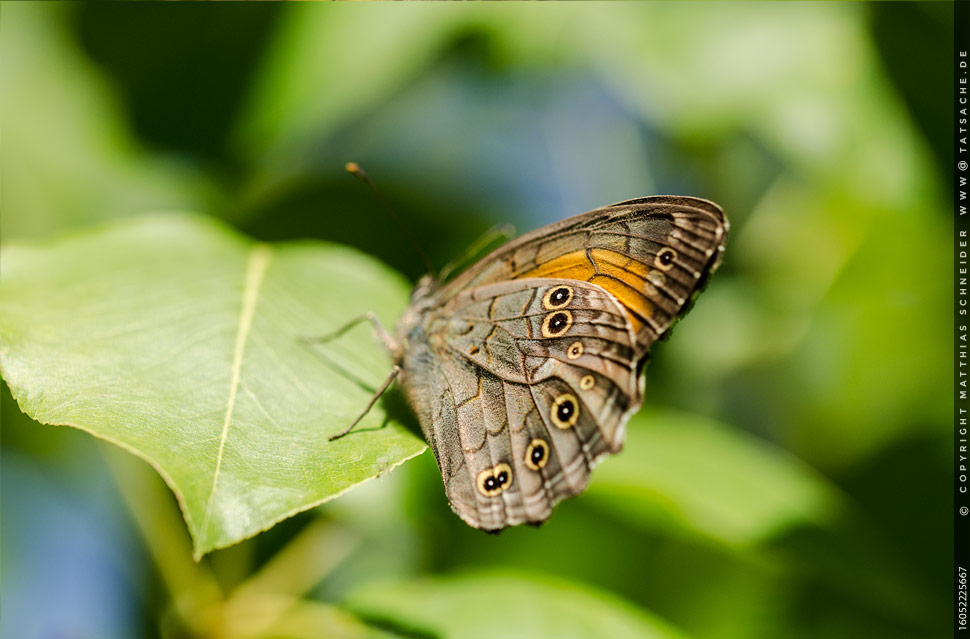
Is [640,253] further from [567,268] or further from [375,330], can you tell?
[375,330]

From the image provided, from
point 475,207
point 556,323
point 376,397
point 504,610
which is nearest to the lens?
point 376,397

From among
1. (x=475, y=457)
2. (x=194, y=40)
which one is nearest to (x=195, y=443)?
(x=475, y=457)

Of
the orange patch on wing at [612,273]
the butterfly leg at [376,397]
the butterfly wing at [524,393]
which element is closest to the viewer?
the butterfly leg at [376,397]

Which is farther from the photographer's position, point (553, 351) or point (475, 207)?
point (475, 207)

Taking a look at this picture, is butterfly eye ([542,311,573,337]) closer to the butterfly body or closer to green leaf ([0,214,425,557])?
the butterfly body

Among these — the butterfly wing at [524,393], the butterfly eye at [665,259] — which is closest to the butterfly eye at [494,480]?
the butterfly wing at [524,393]

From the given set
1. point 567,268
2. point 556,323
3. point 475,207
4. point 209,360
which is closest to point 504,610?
point 556,323

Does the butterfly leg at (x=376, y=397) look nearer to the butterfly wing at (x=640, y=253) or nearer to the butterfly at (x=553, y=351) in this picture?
the butterfly at (x=553, y=351)

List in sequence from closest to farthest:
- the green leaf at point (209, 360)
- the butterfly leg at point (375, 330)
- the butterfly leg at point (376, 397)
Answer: the green leaf at point (209, 360) < the butterfly leg at point (376, 397) < the butterfly leg at point (375, 330)

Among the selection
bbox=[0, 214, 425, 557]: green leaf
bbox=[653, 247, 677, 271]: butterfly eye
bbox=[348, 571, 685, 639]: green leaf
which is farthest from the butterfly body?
bbox=[348, 571, 685, 639]: green leaf
